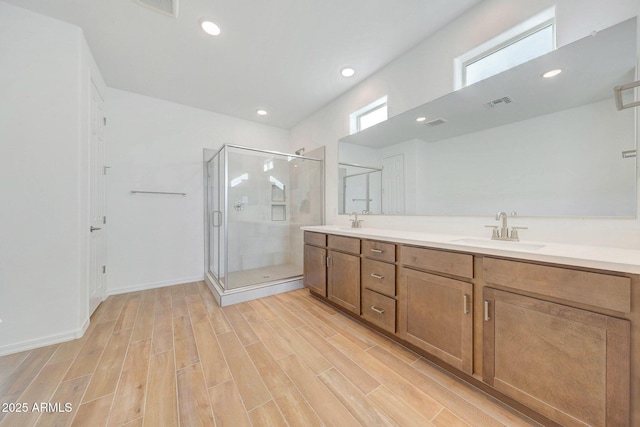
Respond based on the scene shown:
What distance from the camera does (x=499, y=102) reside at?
1.62m

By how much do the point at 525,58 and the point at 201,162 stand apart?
3.62 m

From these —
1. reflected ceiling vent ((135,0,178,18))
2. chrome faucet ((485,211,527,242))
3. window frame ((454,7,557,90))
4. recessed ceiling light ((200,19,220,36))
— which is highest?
recessed ceiling light ((200,19,220,36))

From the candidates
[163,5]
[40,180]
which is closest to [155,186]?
[40,180]

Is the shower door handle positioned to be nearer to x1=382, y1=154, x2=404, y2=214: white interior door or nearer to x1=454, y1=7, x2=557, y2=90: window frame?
x1=382, y1=154, x2=404, y2=214: white interior door

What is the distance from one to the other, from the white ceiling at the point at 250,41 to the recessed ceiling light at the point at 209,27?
0.05 meters

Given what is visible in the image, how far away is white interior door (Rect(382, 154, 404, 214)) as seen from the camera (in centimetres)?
227

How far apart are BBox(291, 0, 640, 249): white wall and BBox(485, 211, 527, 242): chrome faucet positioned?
0.09m

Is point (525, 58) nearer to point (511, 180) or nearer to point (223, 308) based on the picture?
point (511, 180)

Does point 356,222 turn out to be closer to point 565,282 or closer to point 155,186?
point 565,282

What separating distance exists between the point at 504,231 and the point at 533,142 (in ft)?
2.01

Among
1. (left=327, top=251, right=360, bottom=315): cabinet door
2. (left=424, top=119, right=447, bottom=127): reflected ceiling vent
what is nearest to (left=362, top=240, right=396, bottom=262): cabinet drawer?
(left=327, top=251, right=360, bottom=315): cabinet door

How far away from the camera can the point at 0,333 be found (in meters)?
1.58

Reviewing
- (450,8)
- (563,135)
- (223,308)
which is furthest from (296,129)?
(563,135)

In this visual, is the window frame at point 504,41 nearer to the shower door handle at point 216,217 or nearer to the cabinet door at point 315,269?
the cabinet door at point 315,269
